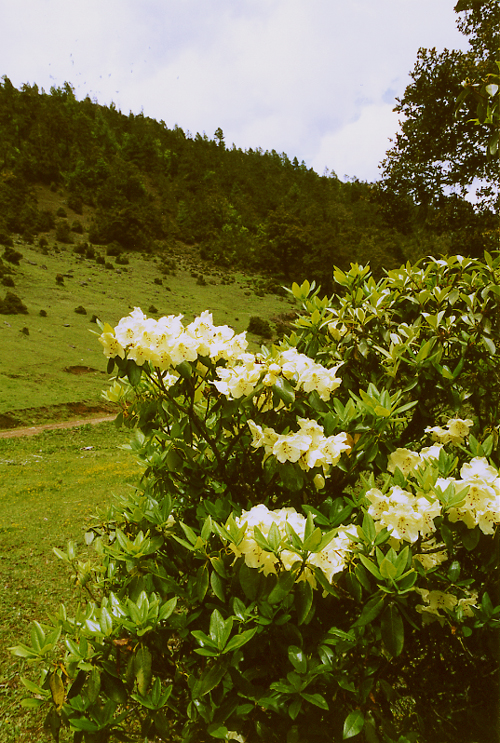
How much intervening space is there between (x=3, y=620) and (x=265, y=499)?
3198 mm

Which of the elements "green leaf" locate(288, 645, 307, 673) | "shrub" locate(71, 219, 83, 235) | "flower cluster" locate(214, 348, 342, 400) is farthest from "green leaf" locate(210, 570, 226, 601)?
"shrub" locate(71, 219, 83, 235)

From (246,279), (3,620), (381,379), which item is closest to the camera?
(381,379)

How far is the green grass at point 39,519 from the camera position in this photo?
301 cm

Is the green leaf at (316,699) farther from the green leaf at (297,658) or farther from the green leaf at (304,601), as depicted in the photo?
the green leaf at (304,601)

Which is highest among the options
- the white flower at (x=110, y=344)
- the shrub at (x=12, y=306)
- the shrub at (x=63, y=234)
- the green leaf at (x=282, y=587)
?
the shrub at (x=63, y=234)

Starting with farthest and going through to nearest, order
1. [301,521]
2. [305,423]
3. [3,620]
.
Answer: [3,620] < [305,423] < [301,521]

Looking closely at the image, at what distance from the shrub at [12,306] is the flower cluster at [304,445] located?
22457mm

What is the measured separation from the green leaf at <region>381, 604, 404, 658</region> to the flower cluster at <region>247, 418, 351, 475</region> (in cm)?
46

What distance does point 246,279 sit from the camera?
42.3m

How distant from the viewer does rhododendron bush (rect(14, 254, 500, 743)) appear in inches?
48.0

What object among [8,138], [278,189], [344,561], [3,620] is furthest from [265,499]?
[278,189]

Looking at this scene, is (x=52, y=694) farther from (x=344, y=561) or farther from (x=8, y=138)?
(x=8, y=138)

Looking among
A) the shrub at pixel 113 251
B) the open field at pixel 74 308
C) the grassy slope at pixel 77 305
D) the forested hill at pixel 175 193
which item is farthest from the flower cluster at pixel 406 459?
the shrub at pixel 113 251

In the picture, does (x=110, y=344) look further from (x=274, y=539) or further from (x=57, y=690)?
(x=57, y=690)
